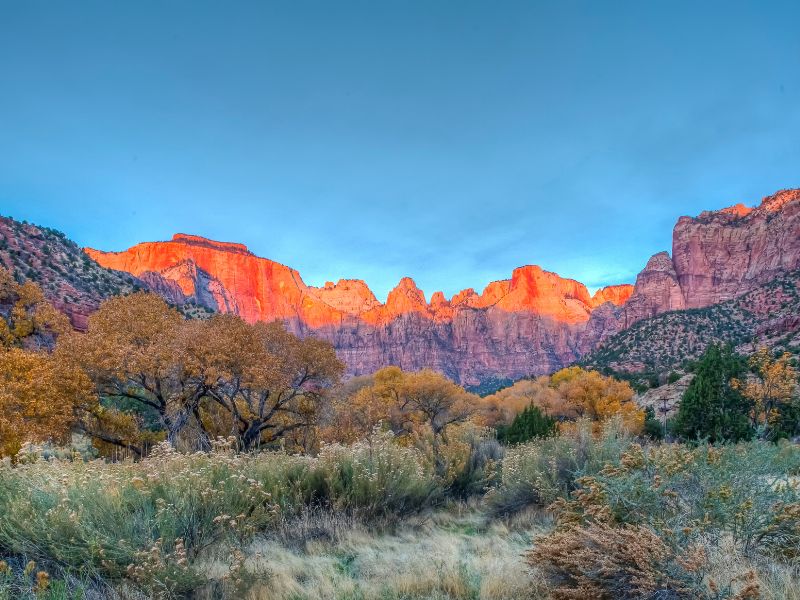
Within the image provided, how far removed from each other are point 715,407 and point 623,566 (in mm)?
26551

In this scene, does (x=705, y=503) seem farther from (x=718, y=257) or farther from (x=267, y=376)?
(x=718, y=257)

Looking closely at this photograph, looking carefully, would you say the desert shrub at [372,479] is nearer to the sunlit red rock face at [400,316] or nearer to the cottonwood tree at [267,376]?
the cottonwood tree at [267,376]

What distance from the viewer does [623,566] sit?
326 cm

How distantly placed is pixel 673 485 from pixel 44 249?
52969 mm

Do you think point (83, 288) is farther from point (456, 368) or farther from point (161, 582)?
point (456, 368)

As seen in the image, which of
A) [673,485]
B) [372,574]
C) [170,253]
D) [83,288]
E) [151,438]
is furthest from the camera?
[170,253]

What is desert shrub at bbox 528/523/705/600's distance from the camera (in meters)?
2.95

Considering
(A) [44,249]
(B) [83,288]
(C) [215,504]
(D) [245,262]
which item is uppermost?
(D) [245,262]

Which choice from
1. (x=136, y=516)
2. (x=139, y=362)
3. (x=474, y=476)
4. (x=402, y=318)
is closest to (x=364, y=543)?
(x=136, y=516)

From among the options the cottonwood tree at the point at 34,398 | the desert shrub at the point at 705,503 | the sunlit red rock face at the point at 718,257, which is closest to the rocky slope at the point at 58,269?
the cottonwood tree at the point at 34,398

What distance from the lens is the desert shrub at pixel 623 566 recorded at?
2953mm

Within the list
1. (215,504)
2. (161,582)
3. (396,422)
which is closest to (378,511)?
(215,504)

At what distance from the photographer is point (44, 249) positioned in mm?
42156

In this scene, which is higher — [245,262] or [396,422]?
[245,262]
